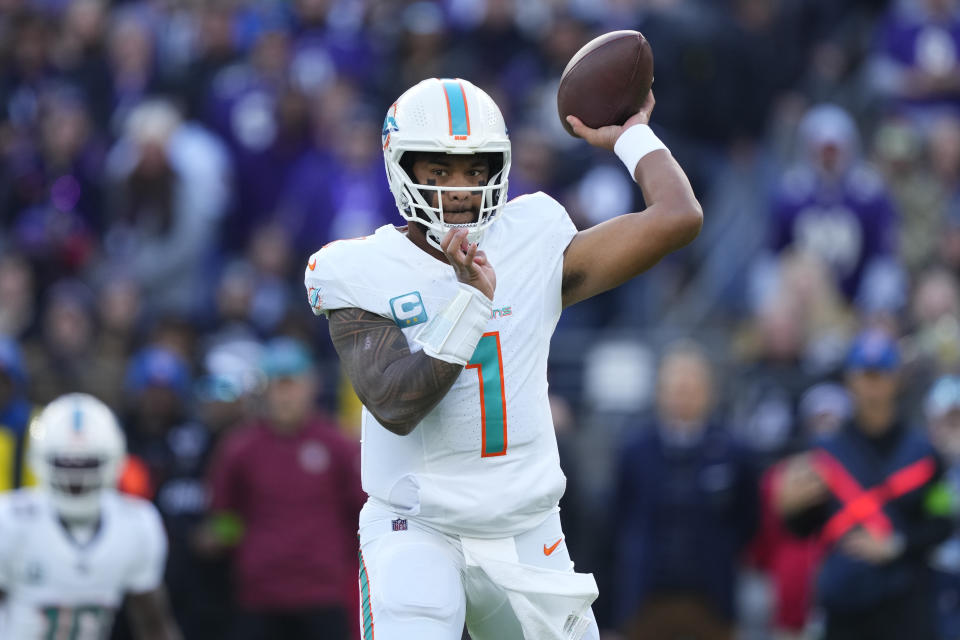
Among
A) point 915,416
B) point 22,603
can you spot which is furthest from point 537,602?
point 915,416

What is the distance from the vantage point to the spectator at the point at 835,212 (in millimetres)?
9320

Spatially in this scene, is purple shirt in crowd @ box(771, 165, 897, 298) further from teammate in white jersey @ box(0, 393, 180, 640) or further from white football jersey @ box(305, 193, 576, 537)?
white football jersey @ box(305, 193, 576, 537)

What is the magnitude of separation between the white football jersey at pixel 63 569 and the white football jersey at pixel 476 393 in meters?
2.45

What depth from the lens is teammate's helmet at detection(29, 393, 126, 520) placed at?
614 centimetres

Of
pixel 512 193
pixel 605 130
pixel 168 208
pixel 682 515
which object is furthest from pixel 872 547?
pixel 168 208

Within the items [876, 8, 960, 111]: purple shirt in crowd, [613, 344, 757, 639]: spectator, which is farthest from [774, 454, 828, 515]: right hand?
[876, 8, 960, 111]: purple shirt in crowd

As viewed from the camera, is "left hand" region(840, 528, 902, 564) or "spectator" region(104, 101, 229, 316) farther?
"spectator" region(104, 101, 229, 316)

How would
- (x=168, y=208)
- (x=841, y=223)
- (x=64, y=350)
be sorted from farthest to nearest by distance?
1. (x=168, y=208)
2. (x=64, y=350)
3. (x=841, y=223)

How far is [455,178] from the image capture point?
3.97 metres

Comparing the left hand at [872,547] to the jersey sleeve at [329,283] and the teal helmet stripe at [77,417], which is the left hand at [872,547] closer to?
the teal helmet stripe at [77,417]

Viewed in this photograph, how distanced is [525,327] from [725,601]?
4.09 m

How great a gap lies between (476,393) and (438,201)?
47 cm

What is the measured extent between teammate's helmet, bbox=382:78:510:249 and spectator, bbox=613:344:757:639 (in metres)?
4.04

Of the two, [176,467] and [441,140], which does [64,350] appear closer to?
[176,467]
